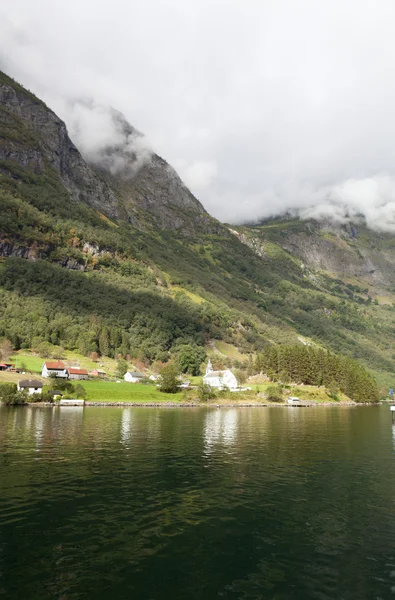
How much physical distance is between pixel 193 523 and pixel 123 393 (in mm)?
126465

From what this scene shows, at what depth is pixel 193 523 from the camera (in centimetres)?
2688

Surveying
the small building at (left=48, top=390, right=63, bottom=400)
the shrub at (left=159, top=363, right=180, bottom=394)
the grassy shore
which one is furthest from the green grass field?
the small building at (left=48, top=390, right=63, bottom=400)

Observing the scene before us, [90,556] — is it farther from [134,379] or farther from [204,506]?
[134,379]

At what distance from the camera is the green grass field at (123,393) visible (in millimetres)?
143562

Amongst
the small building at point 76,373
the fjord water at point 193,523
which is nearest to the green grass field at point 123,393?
the small building at point 76,373

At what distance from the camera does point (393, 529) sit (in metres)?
26.9

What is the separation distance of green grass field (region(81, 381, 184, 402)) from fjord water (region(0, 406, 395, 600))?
8981 cm

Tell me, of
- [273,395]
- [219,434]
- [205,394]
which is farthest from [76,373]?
[219,434]

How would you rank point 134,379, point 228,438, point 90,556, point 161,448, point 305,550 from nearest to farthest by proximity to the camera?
point 90,556
point 305,550
point 161,448
point 228,438
point 134,379

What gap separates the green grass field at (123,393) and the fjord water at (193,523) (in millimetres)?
89813

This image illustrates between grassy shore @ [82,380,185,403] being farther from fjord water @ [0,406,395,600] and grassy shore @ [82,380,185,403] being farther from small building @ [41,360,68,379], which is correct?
fjord water @ [0,406,395,600]

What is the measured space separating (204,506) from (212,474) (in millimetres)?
10455

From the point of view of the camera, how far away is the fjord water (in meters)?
19.0

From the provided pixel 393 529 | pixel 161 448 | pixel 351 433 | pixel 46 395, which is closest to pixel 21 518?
pixel 393 529
